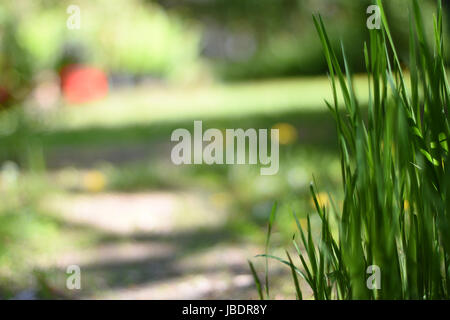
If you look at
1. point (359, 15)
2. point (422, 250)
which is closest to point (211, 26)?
point (359, 15)

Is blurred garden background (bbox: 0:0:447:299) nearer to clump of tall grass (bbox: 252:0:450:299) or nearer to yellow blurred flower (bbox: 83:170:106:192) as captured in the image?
yellow blurred flower (bbox: 83:170:106:192)

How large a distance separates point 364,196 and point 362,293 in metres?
0.17

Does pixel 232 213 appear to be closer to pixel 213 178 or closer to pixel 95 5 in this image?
pixel 213 178

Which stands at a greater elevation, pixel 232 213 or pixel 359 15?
pixel 359 15

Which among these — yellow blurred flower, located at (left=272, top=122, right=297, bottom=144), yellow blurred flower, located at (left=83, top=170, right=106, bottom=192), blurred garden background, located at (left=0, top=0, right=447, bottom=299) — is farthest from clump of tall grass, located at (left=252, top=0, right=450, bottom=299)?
yellow blurred flower, located at (left=272, top=122, right=297, bottom=144)

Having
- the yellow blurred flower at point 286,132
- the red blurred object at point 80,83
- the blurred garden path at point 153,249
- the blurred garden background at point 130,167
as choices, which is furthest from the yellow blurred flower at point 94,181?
the red blurred object at point 80,83

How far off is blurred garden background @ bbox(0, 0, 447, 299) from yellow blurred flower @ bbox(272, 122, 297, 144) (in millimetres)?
29

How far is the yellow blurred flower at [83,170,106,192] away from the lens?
155 inches

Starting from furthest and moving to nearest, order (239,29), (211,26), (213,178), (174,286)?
(211,26), (239,29), (213,178), (174,286)

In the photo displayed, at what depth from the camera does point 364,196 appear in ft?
3.51

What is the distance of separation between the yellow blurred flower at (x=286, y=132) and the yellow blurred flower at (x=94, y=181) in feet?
4.38

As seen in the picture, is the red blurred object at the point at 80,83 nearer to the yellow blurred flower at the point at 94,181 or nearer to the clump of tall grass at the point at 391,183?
the yellow blurred flower at the point at 94,181

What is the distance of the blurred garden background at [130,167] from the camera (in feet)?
8.10

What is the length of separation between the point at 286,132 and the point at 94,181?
179cm
